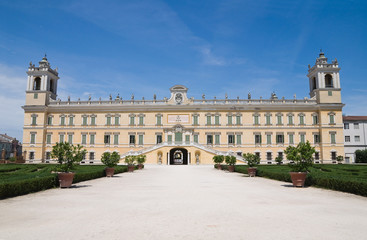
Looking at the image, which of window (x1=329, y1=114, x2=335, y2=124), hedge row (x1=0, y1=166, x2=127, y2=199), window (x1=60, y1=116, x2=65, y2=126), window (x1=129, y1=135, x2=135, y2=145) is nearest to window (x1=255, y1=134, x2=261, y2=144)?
window (x1=329, y1=114, x2=335, y2=124)

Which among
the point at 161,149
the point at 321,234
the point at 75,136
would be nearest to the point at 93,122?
the point at 75,136

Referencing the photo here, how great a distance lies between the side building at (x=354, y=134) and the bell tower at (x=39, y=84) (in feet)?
181

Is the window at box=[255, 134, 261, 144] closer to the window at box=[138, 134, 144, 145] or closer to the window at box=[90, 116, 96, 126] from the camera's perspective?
the window at box=[138, 134, 144, 145]

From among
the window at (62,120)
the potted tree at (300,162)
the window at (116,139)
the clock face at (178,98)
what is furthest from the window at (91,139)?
the potted tree at (300,162)

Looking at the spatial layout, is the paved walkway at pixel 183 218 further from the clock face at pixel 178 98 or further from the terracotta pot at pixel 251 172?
the clock face at pixel 178 98

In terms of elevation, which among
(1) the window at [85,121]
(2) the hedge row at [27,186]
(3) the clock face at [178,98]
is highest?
(3) the clock face at [178,98]

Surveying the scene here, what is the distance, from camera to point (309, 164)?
13.9 m

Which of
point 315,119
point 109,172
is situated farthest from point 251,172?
point 315,119

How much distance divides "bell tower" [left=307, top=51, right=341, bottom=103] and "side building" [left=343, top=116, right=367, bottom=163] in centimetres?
1229

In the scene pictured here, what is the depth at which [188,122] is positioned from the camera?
156 ft

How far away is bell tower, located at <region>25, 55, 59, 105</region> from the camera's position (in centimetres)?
4831

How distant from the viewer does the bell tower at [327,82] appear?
46.6 meters

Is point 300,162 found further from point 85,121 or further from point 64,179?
point 85,121

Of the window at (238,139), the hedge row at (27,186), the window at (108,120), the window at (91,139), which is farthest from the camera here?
the window at (108,120)
